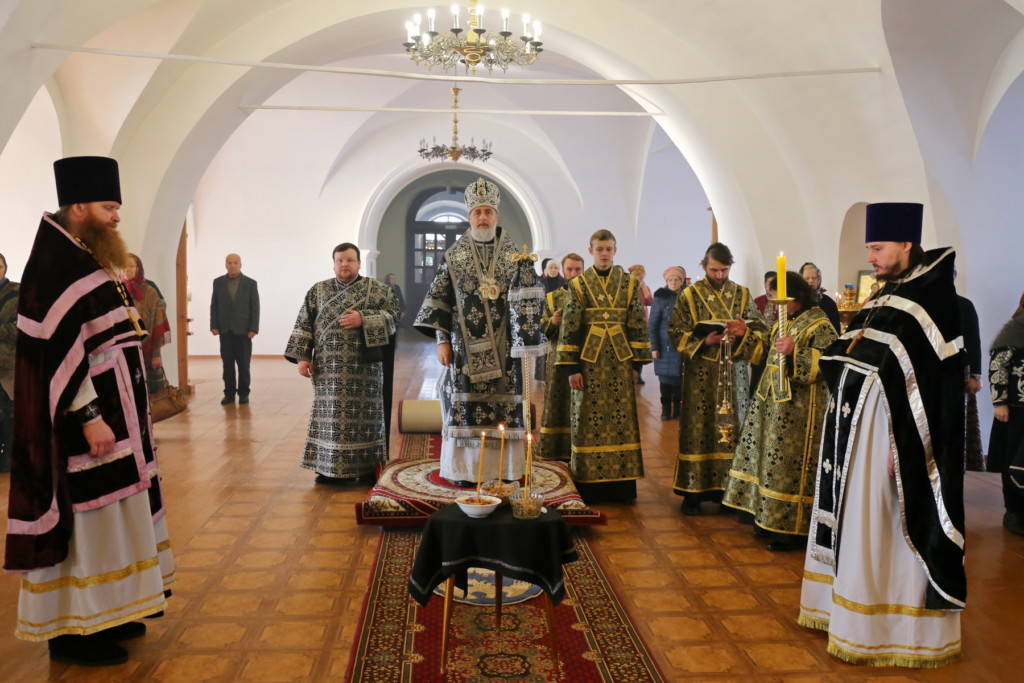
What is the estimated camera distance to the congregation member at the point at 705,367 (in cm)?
567

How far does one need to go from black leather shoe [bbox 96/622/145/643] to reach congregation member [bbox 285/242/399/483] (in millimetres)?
2743

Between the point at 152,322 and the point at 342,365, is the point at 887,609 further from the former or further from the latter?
the point at 152,322

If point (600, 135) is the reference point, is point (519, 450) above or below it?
below

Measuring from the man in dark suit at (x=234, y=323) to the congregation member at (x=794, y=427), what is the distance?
7391 millimetres

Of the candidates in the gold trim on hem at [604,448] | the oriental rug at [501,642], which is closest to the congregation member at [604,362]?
the gold trim on hem at [604,448]

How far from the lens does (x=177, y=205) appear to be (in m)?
10.2

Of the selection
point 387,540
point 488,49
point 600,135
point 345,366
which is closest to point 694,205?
point 600,135

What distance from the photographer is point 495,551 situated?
11.2 ft

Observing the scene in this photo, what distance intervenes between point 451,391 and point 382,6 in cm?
553

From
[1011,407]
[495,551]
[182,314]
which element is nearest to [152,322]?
[182,314]

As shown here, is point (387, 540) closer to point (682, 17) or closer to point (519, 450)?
point (519, 450)

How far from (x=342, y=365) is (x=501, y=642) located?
3.20 m

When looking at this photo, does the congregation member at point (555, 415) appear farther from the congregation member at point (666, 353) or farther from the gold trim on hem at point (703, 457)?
the congregation member at point (666, 353)

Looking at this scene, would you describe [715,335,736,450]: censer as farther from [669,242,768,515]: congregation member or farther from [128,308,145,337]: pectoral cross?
[128,308,145,337]: pectoral cross
